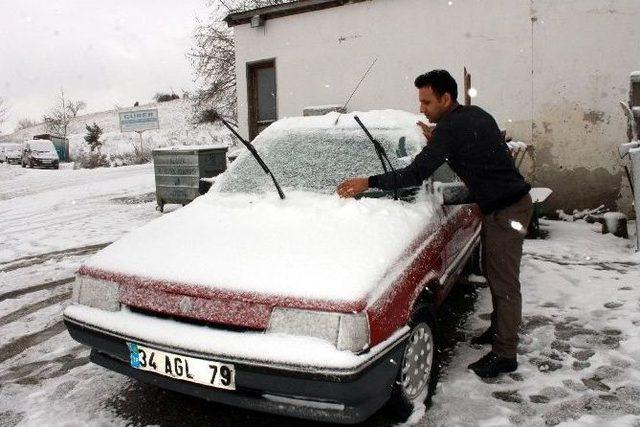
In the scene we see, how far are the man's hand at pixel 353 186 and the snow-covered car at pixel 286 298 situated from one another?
0.09 metres

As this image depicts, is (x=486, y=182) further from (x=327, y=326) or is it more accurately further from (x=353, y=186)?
(x=327, y=326)

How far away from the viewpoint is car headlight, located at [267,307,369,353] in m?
2.11

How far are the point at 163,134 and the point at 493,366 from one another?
48.6 m

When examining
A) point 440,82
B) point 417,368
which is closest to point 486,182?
point 440,82

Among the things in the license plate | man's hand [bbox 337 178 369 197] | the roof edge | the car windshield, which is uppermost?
the roof edge

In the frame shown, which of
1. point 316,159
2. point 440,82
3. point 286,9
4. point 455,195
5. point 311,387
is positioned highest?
point 286,9

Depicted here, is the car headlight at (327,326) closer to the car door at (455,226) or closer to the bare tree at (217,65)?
the car door at (455,226)

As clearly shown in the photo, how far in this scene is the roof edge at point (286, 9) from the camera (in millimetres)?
9828

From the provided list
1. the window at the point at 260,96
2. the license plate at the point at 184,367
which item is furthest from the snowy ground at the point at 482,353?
the window at the point at 260,96

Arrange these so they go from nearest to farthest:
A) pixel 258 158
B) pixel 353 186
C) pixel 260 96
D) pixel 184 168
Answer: pixel 353 186 < pixel 258 158 < pixel 184 168 < pixel 260 96

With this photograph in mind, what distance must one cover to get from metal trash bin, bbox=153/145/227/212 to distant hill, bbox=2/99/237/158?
25.3m

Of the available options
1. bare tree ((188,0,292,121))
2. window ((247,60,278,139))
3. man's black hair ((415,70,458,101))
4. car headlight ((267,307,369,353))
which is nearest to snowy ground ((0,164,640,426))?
car headlight ((267,307,369,353))

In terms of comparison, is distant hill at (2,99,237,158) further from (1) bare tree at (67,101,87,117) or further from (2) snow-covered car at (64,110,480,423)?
(2) snow-covered car at (64,110,480,423)

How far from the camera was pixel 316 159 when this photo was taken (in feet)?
11.7
